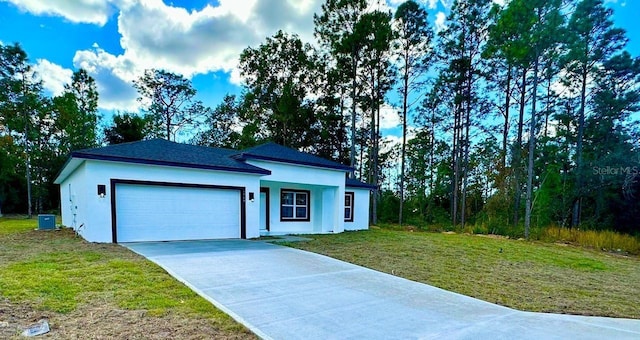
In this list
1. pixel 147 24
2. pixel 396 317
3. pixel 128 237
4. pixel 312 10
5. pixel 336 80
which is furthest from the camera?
pixel 336 80

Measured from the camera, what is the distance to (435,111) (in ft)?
71.4

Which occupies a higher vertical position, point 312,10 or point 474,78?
point 312,10

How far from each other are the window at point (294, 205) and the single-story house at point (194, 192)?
0.04 m

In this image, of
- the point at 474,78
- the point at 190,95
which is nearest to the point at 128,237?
→ the point at 474,78

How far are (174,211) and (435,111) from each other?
18.1 metres

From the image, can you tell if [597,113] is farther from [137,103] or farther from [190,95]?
[137,103]

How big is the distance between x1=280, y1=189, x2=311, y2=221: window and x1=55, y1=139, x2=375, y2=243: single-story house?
0.04 meters

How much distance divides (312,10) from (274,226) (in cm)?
1431

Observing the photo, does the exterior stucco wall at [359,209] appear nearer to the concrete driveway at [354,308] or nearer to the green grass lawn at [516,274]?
the green grass lawn at [516,274]

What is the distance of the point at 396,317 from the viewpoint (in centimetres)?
376

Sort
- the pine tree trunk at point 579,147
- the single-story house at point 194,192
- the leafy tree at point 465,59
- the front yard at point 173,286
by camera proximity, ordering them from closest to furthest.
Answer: the front yard at point 173,286
the single-story house at point 194,192
the pine tree trunk at point 579,147
the leafy tree at point 465,59

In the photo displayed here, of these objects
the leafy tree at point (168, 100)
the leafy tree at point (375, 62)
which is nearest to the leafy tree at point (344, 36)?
the leafy tree at point (375, 62)

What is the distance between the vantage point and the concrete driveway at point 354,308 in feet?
11.0

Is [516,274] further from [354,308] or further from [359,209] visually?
[359,209]
